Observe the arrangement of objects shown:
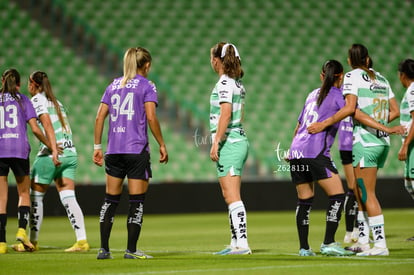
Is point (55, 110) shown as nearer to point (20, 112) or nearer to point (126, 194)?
point (20, 112)

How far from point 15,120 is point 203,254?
267 centimetres

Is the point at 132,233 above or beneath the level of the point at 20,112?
beneath

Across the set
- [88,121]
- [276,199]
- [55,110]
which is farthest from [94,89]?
[55,110]

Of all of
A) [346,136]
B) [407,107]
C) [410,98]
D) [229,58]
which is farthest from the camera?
[407,107]

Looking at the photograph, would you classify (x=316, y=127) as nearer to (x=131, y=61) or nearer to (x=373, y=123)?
(x=373, y=123)

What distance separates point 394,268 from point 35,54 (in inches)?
582

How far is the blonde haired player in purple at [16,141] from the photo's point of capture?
829 cm

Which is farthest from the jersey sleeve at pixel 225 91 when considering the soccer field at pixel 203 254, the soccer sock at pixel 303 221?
the soccer field at pixel 203 254

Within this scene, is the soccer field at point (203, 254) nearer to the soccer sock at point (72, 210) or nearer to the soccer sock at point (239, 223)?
the soccer sock at point (239, 223)

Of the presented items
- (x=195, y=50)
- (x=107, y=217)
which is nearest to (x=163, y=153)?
(x=107, y=217)

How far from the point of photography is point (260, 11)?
2125 centimetres

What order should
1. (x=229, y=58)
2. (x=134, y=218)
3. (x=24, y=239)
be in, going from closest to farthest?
1. (x=134, y=218)
2. (x=229, y=58)
3. (x=24, y=239)

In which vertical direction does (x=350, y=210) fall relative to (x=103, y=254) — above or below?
above

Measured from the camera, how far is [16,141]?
27.3 feet
